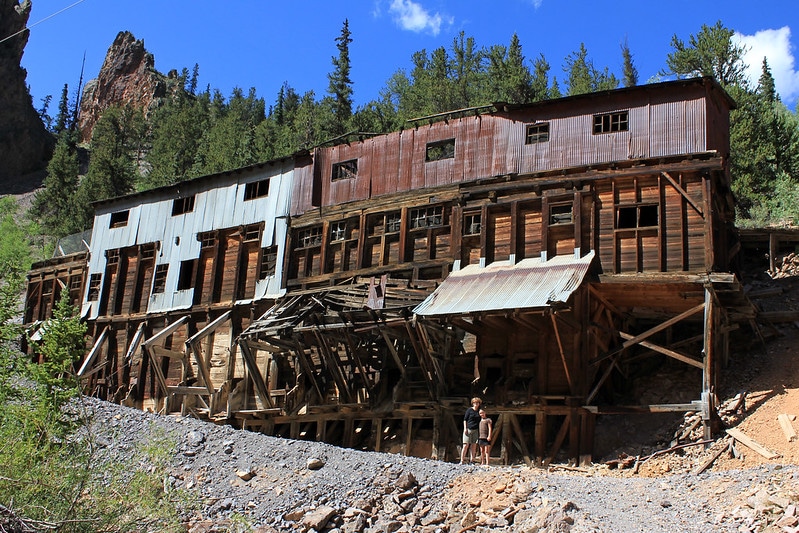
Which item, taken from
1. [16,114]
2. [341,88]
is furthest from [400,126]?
[16,114]

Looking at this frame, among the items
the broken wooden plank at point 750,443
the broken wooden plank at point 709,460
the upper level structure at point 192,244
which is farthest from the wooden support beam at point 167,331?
the broken wooden plank at point 750,443

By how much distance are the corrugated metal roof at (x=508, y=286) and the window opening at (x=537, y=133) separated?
13.8ft

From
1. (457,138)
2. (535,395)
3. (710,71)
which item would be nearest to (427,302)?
(535,395)

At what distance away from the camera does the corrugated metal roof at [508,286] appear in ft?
71.8

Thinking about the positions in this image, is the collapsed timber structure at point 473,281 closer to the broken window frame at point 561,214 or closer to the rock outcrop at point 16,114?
the broken window frame at point 561,214

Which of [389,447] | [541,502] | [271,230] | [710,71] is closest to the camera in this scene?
[541,502]

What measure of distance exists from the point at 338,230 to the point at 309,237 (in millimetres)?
1367

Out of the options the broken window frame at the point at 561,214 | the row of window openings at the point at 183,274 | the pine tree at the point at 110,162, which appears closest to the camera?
the broken window frame at the point at 561,214

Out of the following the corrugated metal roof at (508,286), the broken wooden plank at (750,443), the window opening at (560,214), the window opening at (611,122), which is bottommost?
the broken wooden plank at (750,443)

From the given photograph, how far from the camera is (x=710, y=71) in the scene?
140 feet

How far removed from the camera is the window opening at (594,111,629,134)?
2498 cm

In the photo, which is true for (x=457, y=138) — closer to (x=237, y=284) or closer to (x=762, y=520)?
(x=237, y=284)

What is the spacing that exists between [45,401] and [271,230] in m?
13.7

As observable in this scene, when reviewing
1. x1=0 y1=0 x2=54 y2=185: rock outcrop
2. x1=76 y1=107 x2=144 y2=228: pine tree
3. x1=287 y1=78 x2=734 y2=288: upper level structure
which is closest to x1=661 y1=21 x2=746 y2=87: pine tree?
x1=287 y1=78 x2=734 y2=288: upper level structure
